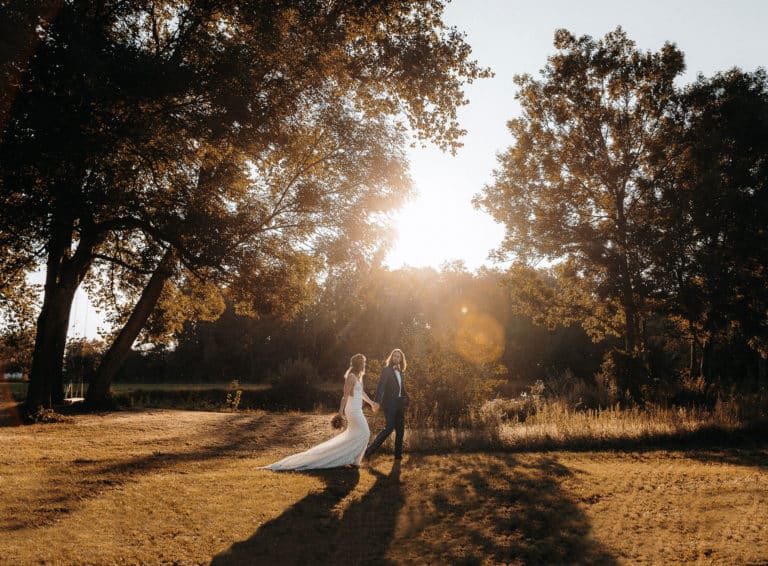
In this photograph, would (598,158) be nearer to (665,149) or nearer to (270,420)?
(665,149)

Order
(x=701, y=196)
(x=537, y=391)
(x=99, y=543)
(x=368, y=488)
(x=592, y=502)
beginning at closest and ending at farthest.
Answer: (x=99, y=543), (x=592, y=502), (x=368, y=488), (x=701, y=196), (x=537, y=391)

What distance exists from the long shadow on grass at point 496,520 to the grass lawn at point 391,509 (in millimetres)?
25

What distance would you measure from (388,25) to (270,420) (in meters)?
12.5

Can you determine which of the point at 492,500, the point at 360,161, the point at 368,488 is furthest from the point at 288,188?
the point at 492,500

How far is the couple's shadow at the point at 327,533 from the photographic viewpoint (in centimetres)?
558

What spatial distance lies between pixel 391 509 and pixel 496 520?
1.43 metres

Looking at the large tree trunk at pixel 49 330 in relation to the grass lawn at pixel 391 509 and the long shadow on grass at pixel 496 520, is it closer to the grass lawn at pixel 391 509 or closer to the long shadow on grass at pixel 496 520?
the grass lawn at pixel 391 509

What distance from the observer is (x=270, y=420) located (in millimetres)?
18250

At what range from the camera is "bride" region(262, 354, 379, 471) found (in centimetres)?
997

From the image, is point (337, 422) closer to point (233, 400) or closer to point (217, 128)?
point (217, 128)

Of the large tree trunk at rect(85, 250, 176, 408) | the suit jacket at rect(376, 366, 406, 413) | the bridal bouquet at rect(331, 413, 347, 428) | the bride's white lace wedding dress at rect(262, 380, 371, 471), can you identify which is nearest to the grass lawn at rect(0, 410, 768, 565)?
the bride's white lace wedding dress at rect(262, 380, 371, 471)

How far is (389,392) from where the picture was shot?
10.9 meters

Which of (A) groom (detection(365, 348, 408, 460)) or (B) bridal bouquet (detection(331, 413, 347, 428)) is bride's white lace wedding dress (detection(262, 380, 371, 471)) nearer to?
(B) bridal bouquet (detection(331, 413, 347, 428))

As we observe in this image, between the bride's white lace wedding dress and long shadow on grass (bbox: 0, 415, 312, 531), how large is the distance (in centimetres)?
222
